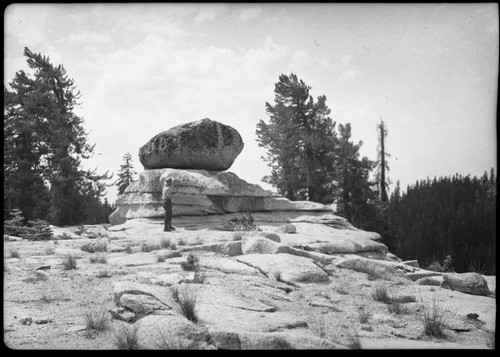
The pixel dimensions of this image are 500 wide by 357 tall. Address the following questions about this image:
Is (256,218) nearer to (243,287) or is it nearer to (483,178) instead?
(243,287)

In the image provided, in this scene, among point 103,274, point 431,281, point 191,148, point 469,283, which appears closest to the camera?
point 103,274

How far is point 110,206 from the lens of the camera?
28875 millimetres

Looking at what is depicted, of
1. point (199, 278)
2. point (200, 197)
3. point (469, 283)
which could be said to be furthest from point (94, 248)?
point (200, 197)

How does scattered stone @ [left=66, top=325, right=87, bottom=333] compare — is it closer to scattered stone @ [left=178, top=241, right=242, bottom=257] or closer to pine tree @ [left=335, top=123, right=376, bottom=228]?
scattered stone @ [left=178, top=241, right=242, bottom=257]

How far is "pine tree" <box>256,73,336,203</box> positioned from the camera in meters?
27.5

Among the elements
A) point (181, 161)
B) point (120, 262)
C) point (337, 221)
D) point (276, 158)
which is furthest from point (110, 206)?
point (120, 262)

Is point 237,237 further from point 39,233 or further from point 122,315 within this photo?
point 122,315

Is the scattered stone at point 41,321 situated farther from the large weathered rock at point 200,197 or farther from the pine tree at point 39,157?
the pine tree at point 39,157

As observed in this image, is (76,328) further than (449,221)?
No

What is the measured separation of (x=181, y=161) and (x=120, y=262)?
1250 cm

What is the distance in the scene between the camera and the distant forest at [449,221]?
136 ft

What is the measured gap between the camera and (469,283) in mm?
8539

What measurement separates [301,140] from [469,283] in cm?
1980

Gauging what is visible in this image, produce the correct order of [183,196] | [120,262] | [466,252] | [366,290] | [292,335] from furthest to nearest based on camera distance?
[466,252]
[183,196]
[120,262]
[366,290]
[292,335]
